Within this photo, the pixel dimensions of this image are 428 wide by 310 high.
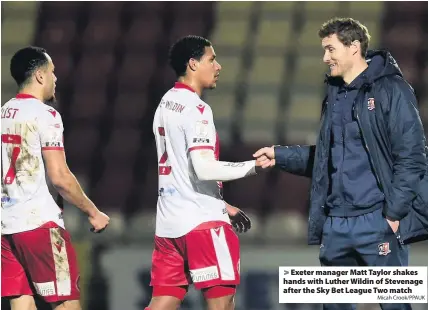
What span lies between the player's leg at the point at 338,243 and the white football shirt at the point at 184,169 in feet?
1.73

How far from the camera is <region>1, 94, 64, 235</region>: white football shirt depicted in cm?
462

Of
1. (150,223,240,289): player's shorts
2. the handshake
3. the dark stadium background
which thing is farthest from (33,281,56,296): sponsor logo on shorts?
the dark stadium background

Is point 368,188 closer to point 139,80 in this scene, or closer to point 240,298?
point 240,298

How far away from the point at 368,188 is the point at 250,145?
12.4 feet

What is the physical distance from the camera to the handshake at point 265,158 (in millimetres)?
4688

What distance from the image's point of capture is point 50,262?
4656 mm

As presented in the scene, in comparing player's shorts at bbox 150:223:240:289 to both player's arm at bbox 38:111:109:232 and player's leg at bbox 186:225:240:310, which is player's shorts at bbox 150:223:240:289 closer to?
player's leg at bbox 186:225:240:310

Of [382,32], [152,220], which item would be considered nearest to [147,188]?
[152,220]

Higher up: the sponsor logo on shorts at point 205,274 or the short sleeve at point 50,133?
the short sleeve at point 50,133

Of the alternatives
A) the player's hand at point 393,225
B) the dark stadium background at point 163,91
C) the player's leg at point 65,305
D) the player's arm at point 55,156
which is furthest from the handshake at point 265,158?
the dark stadium background at point 163,91

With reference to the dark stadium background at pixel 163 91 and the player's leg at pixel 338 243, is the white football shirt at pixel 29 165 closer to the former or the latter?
the player's leg at pixel 338 243

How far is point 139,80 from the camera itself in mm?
8859

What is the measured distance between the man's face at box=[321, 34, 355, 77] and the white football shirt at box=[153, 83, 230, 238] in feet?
2.01

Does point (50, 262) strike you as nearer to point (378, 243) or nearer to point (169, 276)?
point (169, 276)
